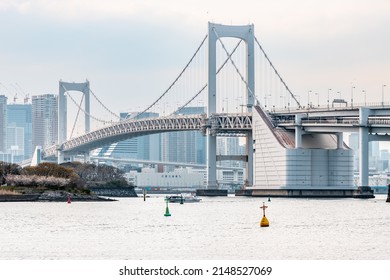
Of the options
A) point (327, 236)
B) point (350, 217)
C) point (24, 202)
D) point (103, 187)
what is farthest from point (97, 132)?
point (327, 236)

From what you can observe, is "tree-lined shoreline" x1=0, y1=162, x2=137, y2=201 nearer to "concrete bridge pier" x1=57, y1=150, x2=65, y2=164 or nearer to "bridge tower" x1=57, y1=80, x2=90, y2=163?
"concrete bridge pier" x1=57, y1=150, x2=65, y2=164

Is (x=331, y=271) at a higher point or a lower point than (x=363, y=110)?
lower

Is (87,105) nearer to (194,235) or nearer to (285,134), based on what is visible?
(285,134)

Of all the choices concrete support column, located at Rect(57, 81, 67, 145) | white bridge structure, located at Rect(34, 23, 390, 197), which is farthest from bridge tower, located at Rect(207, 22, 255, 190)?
concrete support column, located at Rect(57, 81, 67, 145)

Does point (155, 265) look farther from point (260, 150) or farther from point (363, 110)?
point (260, 150)

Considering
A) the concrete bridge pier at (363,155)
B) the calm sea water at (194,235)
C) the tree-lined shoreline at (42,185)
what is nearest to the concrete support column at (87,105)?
the tree-lined shoreline at (42,185)

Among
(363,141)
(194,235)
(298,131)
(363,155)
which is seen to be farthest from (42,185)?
(194,235)
